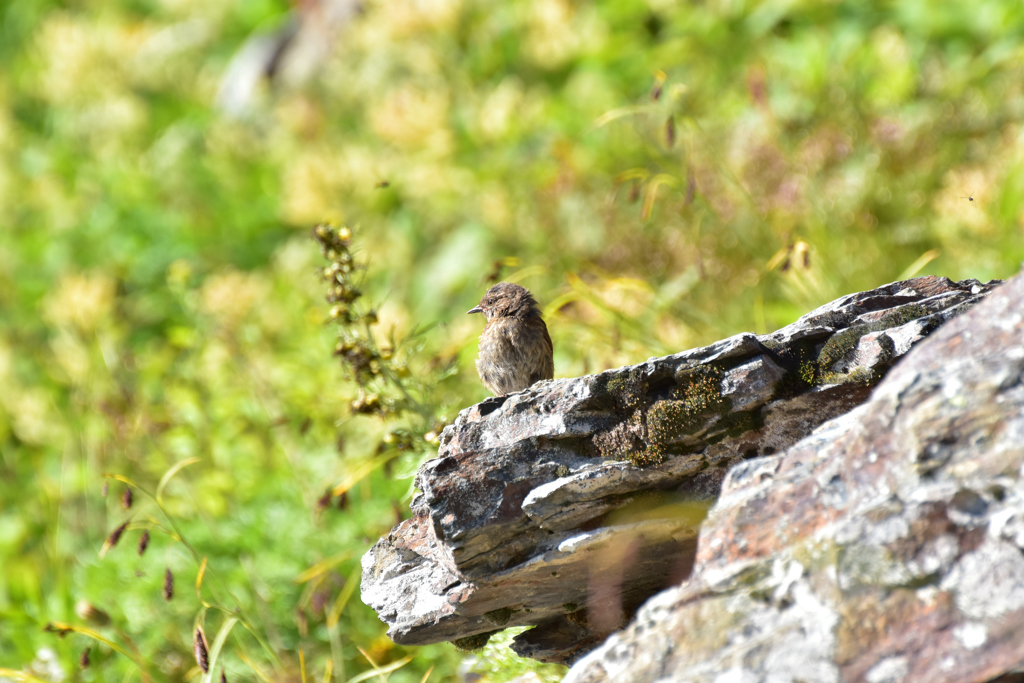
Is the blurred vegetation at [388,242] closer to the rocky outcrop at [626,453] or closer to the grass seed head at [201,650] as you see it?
the grass seed head at [201,650]

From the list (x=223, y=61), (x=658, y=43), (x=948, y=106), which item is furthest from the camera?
(x=223, y=61)

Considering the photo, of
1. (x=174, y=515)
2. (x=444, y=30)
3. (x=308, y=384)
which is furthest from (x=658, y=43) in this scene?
(x=174, y=515)

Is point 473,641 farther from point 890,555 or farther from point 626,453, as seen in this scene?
point 890,555

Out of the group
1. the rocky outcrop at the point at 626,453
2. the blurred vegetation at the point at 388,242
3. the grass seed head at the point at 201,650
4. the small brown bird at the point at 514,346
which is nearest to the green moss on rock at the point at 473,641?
the blurred vegetation at the point at 388,242

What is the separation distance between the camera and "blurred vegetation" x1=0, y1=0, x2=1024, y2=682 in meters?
4.55

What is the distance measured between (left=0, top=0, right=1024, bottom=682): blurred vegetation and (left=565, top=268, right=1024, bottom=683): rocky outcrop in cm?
135

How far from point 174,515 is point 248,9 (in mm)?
10537

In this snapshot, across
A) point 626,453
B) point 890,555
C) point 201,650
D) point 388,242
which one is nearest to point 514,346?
point 626,453

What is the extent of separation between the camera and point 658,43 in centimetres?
862

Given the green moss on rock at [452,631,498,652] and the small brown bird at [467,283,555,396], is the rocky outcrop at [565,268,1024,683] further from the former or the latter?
the small brown bird at [467,283,555,396]

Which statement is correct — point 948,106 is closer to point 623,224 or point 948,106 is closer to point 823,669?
point 623,224

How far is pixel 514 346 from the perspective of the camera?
3.68m

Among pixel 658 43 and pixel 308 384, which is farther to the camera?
pixel 658 43

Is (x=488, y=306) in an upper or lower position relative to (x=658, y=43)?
lower
